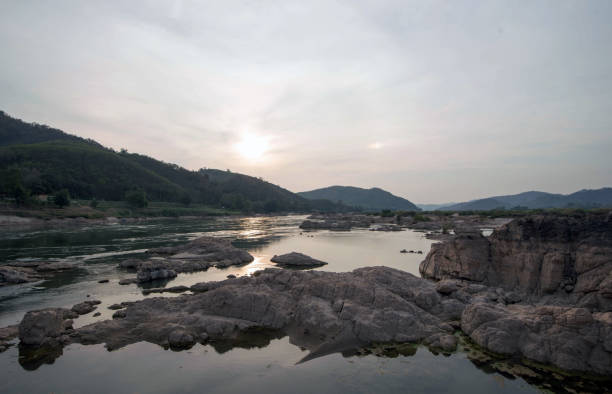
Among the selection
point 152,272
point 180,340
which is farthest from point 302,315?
point 152,272

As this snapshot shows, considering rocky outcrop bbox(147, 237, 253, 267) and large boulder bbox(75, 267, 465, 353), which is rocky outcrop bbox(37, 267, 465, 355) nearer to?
large boulder bbox(75, 267, 465, 353)

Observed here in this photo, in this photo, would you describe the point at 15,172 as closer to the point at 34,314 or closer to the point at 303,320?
the point at 34,314

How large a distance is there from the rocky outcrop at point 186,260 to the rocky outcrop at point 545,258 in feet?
66.6

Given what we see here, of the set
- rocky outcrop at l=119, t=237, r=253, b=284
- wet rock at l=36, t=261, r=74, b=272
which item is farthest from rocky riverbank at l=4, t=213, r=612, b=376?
wet rock at l=36, t=261, r=74, b=272

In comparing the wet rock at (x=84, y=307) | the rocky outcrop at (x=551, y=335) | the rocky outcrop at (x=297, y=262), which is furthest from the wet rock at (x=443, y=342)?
the rocky outcrop at (x=297, y=262)

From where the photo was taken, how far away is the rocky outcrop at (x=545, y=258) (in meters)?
16.6

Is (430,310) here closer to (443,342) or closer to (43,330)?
(443,342)

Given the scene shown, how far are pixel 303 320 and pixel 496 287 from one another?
12851mm

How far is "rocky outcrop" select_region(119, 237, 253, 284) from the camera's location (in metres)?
26.0

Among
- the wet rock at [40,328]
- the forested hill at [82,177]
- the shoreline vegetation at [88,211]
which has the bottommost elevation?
the wet rock at [40,328]

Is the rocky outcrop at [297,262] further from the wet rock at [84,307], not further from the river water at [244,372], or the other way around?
the river water at [244,372]

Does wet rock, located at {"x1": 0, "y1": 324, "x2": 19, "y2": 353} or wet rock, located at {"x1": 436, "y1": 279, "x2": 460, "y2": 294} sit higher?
wet rock, located at {"x1": 436, "y1": 279, "x2": 460, "y2": 294}

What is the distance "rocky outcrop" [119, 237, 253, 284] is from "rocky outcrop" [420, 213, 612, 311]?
2031cm

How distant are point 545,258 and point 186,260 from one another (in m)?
27.9
